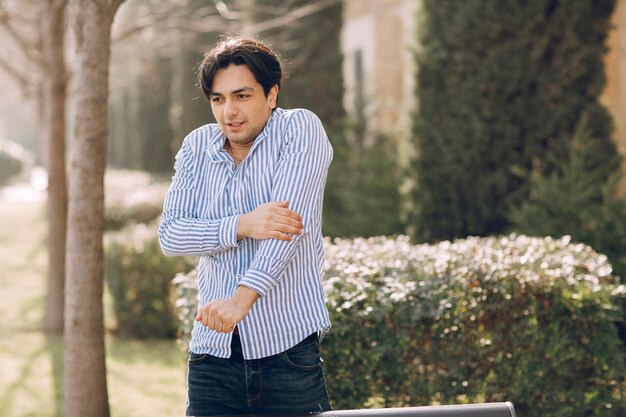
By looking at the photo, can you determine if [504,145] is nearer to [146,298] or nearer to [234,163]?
[146,298]

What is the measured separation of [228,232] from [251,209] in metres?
0.14

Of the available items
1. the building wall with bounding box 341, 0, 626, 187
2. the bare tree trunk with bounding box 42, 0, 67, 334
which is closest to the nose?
the bare tree trunk with bounding box 42, 0, 67, 334

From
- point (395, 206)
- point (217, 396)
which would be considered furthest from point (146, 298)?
point (217, 396)

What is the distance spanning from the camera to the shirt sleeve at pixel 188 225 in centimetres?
261

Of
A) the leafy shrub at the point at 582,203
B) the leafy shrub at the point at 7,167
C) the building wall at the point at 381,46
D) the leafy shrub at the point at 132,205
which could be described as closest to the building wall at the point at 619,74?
the leafy shrub at the point at 582,203

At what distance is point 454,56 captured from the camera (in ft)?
26.0

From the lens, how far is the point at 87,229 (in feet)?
15.9

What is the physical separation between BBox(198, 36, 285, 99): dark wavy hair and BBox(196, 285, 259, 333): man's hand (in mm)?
657

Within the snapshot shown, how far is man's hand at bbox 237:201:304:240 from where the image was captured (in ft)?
8.23

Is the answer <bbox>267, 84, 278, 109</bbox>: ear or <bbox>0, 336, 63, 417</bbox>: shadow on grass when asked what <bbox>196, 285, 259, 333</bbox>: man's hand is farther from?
<bbox>0, 336, 63, 417</bbox>: shadow on grass

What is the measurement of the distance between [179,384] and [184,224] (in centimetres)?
414

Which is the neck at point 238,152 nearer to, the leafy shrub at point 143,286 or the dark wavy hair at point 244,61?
the dark wavy hair at point 244,61

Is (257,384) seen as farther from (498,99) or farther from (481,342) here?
(498,99)

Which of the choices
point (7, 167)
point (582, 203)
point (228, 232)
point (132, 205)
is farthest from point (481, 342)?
point (7, 167)
